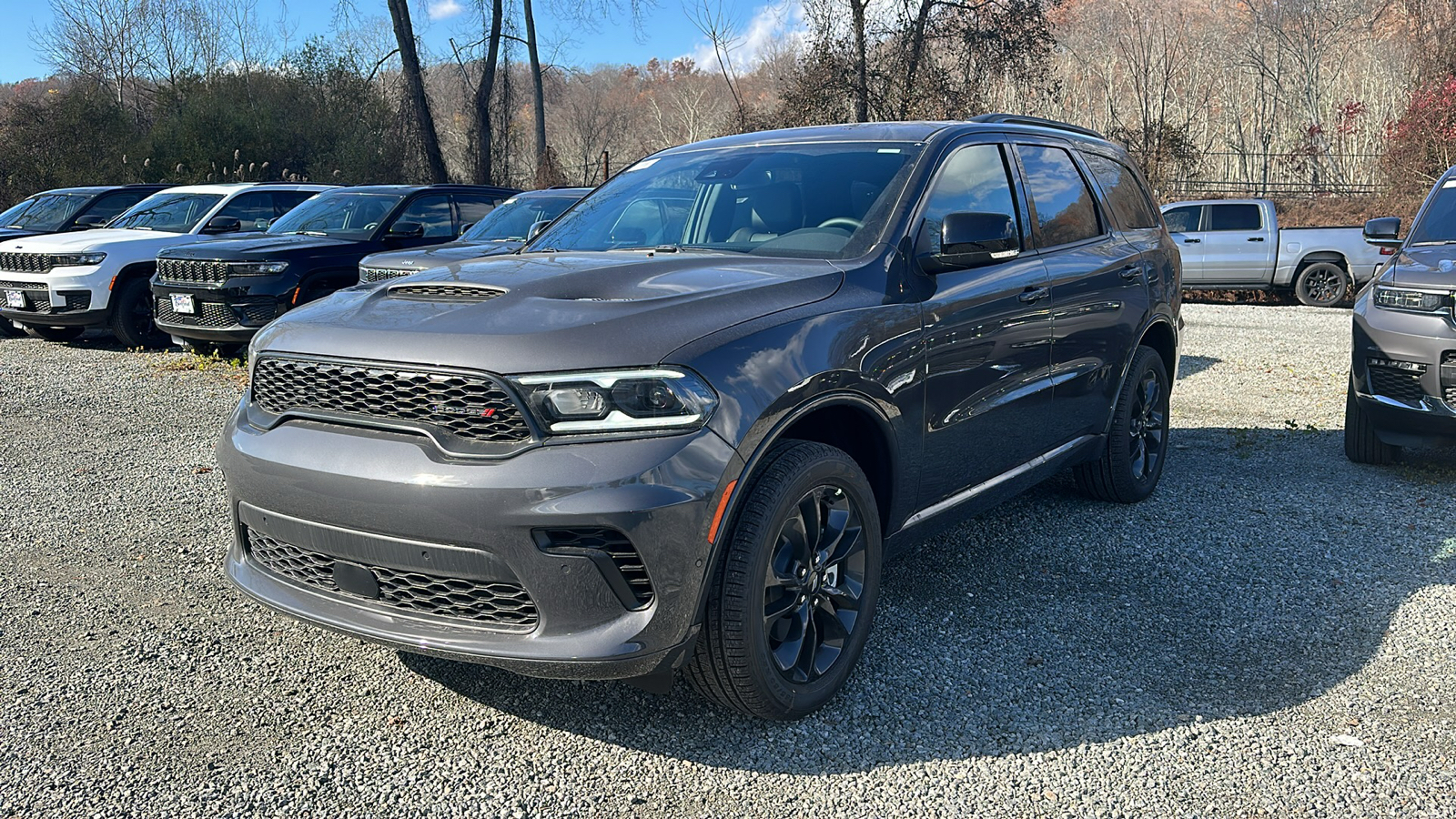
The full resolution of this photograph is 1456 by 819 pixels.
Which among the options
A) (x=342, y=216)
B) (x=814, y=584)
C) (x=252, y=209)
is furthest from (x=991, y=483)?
(x=252, y=209)

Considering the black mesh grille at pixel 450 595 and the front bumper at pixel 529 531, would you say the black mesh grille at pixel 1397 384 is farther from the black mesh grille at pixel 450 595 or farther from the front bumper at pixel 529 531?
the black mesh grille at pixel 450 595

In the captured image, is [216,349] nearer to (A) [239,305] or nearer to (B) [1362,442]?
(A) [239,305]

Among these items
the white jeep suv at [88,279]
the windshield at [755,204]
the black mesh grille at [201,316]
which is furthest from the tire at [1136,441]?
the white jeep suv at [88,279]

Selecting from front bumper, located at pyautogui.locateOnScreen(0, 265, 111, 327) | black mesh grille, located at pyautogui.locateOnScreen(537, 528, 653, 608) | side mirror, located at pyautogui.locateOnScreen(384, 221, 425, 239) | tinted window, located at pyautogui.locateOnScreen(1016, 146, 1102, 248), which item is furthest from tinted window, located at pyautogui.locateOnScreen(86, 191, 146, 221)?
black mesh grille, located at pyautogui.locateOnScreen(537, 528, 653, 608)

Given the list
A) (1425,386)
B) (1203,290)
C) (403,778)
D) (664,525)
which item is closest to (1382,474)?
(1425,386)

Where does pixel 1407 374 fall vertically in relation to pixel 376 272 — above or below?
below

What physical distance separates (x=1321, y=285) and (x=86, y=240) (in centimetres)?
1645

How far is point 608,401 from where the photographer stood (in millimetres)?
2760

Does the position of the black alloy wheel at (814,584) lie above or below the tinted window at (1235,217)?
below

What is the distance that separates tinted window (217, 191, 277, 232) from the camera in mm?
13164

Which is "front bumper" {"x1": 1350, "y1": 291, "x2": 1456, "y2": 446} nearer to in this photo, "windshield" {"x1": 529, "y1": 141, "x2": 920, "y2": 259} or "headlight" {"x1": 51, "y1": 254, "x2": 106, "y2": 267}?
"windshield" {"x1": 529, "y1": 141, "x2": 920, "y2": 259}

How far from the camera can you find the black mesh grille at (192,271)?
31.7 feet

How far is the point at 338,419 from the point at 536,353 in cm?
64

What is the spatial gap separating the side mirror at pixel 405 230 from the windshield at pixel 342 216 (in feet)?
0.54
